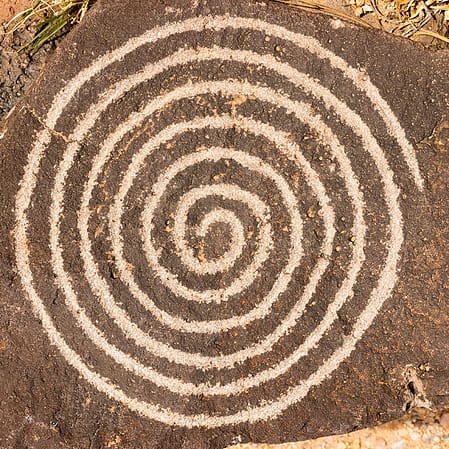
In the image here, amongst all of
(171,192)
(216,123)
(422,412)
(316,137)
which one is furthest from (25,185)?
(422,412)

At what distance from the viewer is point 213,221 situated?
1.94m

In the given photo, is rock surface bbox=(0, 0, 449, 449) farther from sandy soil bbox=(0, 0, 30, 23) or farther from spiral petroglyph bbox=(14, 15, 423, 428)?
sandy soil bbox=(0, 0, 30, 23)

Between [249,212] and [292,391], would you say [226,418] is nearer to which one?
[292,391]

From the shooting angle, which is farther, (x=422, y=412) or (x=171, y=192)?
(x=422, y=412)

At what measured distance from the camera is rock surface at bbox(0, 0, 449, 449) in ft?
6.24

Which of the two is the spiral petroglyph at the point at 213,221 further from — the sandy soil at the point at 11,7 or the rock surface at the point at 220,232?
the sandy soil at the point at 11,7

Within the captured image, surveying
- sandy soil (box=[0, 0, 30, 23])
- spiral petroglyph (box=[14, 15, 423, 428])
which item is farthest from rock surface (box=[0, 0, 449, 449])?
sandy soil (box=[0, 0, 30, 23])

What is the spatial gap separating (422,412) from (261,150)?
3.37ft

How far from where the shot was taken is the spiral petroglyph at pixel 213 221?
191cm

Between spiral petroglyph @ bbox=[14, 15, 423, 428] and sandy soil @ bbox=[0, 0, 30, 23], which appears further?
sandy soil @ bbox=[0, 0, 30, 23]

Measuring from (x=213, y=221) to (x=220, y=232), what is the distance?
40 millimetres

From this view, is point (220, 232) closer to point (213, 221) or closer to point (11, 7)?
point (213, 221)

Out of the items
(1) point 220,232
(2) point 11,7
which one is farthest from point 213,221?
(2) point 11,7

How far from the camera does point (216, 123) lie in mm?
1917
